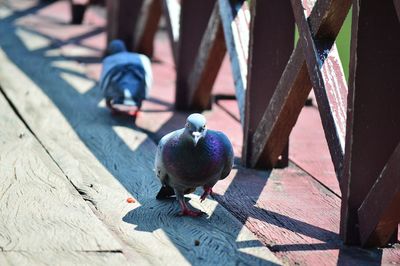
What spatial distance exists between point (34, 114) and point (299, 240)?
2.34 m

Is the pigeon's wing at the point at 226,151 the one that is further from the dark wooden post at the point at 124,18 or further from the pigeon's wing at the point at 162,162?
the dark wooden post at the point at 124,18

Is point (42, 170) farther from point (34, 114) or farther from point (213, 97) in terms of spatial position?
point (213, 97)

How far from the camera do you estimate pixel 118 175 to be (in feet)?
13.8

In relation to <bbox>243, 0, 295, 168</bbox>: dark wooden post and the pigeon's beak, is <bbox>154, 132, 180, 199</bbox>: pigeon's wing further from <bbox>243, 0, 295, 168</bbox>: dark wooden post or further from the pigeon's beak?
<bbox>243, 0, 295, 168</bbox>: dark wooden post

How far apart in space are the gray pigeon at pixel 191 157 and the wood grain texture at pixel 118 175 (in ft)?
0.56

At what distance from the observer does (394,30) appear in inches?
125

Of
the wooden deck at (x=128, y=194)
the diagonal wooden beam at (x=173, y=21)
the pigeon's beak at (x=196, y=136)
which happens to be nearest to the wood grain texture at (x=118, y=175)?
the wooden deck at (x=128, y=194)

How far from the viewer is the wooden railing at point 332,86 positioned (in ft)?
10.5

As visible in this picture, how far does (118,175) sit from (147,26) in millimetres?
2982

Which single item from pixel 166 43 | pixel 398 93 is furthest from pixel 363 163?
pixel 166 43

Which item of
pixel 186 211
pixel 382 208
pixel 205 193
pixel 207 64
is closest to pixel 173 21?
pixel 207 64

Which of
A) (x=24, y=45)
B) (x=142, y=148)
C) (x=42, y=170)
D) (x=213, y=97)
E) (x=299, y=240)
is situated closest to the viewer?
(x=299, y=240)

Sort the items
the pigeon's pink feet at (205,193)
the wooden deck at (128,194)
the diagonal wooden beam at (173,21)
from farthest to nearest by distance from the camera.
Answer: the diagonal wooden beam at (173,21) < the pigeon's pink feet at (205,193) < the wooden deck at (128,194)

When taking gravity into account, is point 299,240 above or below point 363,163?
below
